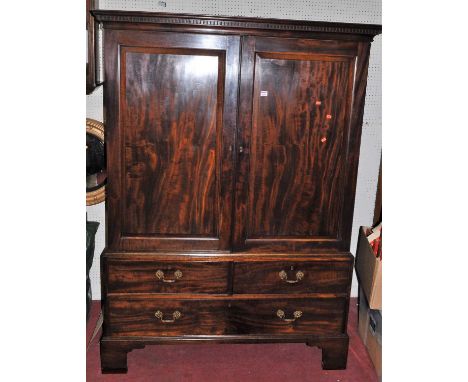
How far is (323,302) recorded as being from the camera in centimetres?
222

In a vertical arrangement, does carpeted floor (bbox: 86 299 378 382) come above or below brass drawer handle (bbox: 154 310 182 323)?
below

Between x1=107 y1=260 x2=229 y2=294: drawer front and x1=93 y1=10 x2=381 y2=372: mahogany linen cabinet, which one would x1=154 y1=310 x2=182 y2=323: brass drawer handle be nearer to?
x1=93 y1=10 x2=381 y2=372: mahogany linen cabinet

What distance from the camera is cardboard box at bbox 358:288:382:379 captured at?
7.43 ft

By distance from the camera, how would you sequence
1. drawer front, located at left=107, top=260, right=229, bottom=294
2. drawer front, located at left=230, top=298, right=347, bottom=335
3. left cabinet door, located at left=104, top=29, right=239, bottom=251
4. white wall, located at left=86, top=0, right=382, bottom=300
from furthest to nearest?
1. white wall, located at left=86, top=0, right=382, bottom=300
2. drawer front, located at left=230, top=298, right=347, bottom=335
3. drawer front, located at left=107, top=260, right=229, bottom=294
4. left cabinet door, located at left=104, top=29, right=239, bottom=251

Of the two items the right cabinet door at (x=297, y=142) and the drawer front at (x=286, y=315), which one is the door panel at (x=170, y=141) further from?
the drawer front at (x=286, y=315)

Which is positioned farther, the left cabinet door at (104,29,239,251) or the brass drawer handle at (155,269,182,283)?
the brass drawer handle at (155,269,182,283)

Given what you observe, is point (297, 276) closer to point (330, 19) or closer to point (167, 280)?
point (167, 280)

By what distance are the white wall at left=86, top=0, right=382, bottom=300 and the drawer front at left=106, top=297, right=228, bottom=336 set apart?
0.79m

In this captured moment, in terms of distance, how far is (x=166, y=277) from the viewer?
83.4 inches

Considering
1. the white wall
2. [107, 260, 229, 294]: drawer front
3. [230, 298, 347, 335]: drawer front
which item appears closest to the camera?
[107, 260, 229, 294]: drawer front

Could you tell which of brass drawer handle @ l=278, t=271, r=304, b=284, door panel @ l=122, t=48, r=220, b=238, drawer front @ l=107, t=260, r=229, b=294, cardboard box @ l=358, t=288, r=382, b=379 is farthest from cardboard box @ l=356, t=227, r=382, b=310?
door panel @ l=122, t=48, r=220, b=238

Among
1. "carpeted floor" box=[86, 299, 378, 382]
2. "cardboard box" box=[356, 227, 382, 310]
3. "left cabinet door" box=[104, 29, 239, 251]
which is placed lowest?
"carpeted floor" box=[86, 299, 378, 382]
